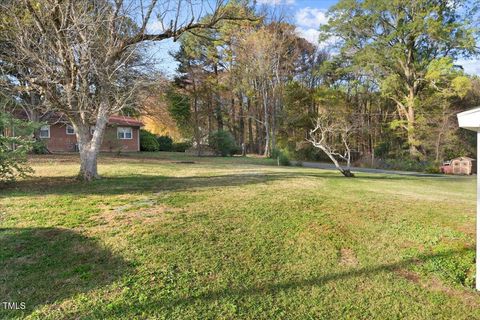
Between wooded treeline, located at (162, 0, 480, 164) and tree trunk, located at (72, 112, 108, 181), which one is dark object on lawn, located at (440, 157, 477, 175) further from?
tree trunk, located at (72, 112, 108, 181)

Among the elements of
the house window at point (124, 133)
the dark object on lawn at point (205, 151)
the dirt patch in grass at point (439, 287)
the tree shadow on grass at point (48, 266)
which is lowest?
the dirt patch in grass at point (439, 287)

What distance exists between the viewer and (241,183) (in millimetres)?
8305

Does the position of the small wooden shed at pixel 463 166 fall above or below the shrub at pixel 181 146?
below

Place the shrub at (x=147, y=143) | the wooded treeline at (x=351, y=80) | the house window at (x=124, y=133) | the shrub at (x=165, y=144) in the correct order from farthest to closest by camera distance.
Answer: the shrub at (x=165, y=144)
the shrub at (x=147, y=143)
the house window at (x=124, y=133)
the wooded treeline at (x=351, y=80)

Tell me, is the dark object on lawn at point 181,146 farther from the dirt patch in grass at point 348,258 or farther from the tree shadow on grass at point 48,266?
the dirt patch in grass at point 348,258

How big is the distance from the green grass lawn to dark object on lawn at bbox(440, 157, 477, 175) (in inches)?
518

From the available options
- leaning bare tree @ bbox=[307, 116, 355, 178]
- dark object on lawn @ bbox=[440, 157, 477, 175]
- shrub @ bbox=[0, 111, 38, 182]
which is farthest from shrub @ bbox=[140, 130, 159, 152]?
dark object on lawn @ bbox=[440, 157, 477, 175]

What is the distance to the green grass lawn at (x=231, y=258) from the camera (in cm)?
285

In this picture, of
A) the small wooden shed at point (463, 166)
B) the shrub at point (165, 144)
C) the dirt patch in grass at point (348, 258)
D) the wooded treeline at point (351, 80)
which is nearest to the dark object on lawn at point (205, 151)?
the wooded treeline at point (351, 80)

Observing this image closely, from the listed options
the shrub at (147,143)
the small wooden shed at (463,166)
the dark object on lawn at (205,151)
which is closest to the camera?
the small wooden shed at (463,166)

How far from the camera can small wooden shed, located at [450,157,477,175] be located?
17.0m

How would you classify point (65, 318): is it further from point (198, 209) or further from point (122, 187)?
point (122, 187)

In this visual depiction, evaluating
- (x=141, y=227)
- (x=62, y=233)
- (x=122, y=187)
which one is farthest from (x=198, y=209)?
(x=122, y=187)

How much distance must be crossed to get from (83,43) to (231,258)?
5.57 meters
